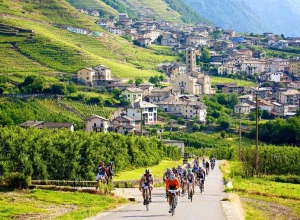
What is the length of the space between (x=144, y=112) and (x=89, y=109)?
28.3ft

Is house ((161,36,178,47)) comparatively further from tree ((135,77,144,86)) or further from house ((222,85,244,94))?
tree ((135,77,144,86))

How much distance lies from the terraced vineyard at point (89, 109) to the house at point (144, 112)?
2950 millimetres

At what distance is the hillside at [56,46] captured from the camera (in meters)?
104

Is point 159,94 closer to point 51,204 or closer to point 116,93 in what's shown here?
point 116,93

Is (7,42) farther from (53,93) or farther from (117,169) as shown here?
(117,169)

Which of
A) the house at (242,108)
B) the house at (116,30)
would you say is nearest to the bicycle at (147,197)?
the house at (242,108)

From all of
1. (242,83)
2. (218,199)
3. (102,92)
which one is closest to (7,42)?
(102,92)

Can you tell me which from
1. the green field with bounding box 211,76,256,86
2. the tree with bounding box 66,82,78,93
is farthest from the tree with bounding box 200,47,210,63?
the tree with bounding box 66,82,78,93

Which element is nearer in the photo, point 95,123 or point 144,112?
point 95,123

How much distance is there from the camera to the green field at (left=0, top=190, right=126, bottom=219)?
19.4 meters

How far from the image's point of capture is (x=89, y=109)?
8400 centimetres

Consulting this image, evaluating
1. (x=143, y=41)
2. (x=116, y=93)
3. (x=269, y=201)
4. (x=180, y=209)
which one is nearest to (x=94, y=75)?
(x=116, y=93)

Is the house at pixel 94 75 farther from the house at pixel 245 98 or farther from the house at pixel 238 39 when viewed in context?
the house at pixel 238 39

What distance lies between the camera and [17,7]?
137 metres
